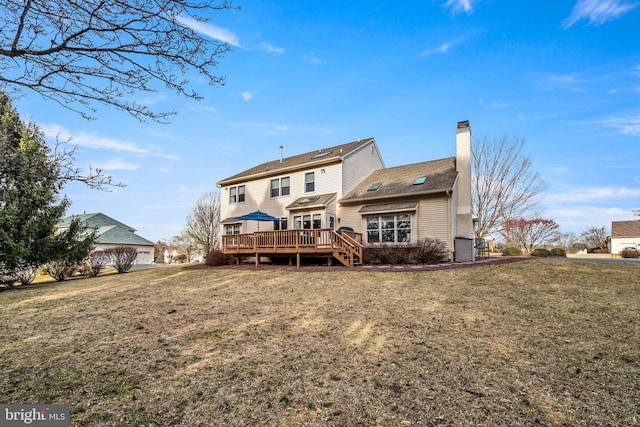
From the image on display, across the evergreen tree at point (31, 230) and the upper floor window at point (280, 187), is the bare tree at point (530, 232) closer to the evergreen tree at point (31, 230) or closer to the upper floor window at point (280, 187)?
the upper floor window at point (280, 187)

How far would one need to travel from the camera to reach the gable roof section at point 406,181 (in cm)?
1472

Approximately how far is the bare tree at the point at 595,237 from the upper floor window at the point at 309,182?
4717 cm

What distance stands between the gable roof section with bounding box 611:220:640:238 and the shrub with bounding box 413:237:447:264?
40353 millimetres

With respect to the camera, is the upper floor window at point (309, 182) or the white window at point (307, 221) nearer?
the white window at point (307, 221)

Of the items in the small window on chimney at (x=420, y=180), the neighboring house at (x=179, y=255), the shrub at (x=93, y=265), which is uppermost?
the small window on chimney at (x=420, y=180)

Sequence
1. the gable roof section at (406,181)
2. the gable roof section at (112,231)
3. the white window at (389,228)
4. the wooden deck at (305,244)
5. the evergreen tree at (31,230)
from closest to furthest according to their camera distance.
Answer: the evergreen tree at (31,230), the wooden deck at (305,244), the gable roof section at (406,181), the white window at (389,228), the gable roof section at (112,231)

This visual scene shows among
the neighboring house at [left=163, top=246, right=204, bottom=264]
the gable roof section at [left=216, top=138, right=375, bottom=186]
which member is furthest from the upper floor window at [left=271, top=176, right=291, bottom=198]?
the neighboring house at [left=163, top=246, right=204, bottom=264]

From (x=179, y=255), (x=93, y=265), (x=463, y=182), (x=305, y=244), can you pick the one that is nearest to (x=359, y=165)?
(x=463, y=182)

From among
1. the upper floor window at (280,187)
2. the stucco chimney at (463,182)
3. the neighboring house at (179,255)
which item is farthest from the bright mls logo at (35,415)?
the neighboring house at (179,255)

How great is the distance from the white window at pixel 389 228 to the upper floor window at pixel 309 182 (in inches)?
165

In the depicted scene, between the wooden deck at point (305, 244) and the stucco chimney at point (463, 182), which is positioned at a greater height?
the stucco chimney at point (463, 182)

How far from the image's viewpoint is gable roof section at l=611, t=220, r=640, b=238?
3711cm

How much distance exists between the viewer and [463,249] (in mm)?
14383

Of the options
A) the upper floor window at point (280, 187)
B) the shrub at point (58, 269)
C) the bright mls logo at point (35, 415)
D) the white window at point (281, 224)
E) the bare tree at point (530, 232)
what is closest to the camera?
the bright mls logo at point (35, 415)
